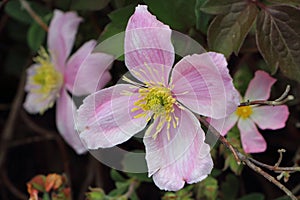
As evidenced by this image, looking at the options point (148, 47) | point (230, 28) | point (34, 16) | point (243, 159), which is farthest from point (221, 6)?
point (34, 16)

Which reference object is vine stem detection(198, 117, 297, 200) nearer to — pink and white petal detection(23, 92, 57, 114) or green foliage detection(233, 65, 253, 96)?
green foliage detection(233, 65, 253, 96)

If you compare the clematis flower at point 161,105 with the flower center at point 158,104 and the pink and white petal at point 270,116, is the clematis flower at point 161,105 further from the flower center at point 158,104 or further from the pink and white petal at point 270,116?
the pink and white petal at point 270,116

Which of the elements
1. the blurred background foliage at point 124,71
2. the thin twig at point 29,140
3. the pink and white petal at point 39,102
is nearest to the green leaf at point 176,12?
the blurred background foliage at point 124,71

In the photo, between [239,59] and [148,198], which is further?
[148,198]

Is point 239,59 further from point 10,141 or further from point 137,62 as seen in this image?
point 10,141

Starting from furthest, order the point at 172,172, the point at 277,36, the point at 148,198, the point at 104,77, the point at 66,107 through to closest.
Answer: the point at 148,198 → the point at 66,107 → the point at 104,77 → the point at 277,36 → the point at 172,172

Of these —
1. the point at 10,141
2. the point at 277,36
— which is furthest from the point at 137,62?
the point at 10,141
